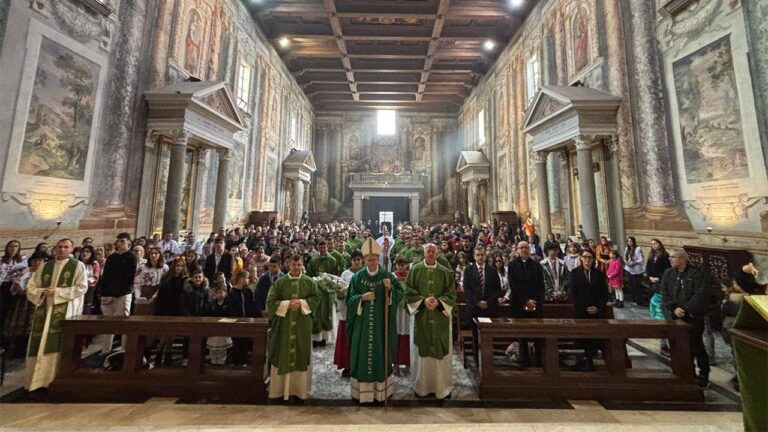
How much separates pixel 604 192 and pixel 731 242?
3.25 meters

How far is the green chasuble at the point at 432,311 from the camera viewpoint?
12.8 feet

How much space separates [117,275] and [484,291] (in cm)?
533

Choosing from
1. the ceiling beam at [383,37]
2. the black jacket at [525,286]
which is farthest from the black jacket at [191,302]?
the ceiling beam at [383,37]

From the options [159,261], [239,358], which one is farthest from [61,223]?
[239,358]

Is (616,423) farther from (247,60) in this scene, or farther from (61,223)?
(247,60)

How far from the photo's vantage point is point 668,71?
7.87 metres

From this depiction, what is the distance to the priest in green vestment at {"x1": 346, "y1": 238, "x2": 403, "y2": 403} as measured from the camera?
366 centimetres

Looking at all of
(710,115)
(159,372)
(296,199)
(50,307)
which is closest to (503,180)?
(710,115)

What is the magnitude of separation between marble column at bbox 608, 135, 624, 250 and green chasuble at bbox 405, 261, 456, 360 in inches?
294

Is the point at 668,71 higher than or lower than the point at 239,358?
higher

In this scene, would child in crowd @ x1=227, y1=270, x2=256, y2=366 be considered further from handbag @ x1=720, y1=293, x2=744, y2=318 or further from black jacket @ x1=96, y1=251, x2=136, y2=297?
handbag @ x1=720, y1=293, x2=744, y2=318

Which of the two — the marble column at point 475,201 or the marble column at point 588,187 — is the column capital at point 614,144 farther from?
the marble column at point 475,201

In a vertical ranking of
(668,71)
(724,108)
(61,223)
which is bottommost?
(61,223)

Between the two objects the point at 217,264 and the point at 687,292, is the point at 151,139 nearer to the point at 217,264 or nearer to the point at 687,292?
the point at 217,264
